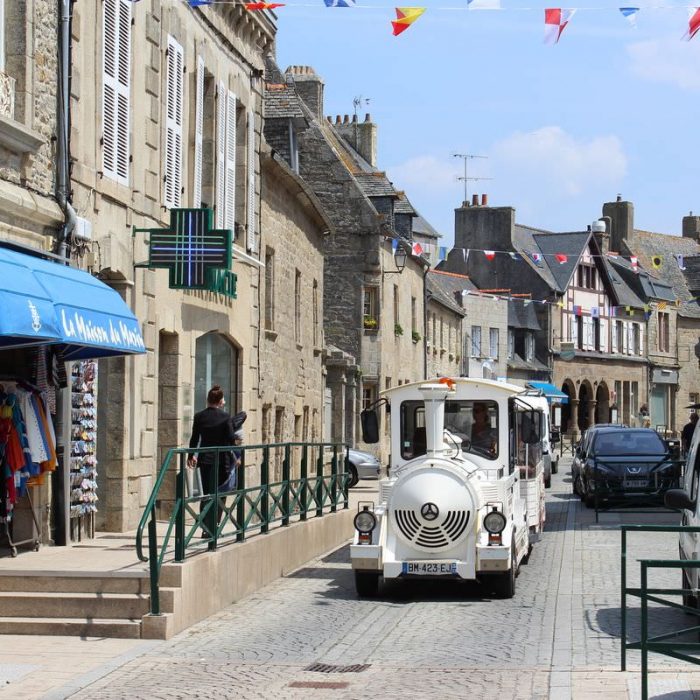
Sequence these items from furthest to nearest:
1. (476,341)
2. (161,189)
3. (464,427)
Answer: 1. (476,341)
2. (161,189)
3. (464,427)

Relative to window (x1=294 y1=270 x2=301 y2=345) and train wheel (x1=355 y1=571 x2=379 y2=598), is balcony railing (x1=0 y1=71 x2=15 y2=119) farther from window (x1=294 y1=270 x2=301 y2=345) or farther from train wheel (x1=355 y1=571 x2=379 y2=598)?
window (x1=294 y1=270 x2=301 y2=345)

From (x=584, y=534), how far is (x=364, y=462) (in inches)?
541

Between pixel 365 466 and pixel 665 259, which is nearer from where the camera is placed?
pixel 365 466

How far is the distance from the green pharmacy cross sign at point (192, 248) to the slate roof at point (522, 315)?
4735 centimetres

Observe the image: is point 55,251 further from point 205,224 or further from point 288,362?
point 288,362

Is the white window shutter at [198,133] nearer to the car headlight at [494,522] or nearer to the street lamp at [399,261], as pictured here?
the car headlight at [494,522]

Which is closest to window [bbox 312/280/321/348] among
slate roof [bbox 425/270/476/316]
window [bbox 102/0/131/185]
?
window [bbox 102/0/131/185]

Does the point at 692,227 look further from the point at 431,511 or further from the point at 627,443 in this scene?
the point at 431,511

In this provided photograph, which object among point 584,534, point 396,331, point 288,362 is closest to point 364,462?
point 288,362

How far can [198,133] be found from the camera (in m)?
18.3

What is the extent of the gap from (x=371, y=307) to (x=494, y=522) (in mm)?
28586

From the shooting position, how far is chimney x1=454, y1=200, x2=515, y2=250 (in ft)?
210

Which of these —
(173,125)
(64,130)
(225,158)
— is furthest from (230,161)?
(64,130)

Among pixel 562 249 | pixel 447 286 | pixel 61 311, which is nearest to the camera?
pixel 61 311
